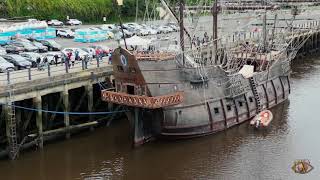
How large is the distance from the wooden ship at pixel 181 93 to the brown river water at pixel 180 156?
3.86 ft

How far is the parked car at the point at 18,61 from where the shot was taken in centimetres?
4819

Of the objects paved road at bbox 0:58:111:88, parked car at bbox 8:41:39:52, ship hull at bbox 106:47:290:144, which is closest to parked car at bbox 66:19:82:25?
parked car at bbox 8:41:39:52

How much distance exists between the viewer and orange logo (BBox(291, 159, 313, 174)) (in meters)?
35.8

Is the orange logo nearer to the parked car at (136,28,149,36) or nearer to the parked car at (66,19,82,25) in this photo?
the parked car at (136,28,149,36)

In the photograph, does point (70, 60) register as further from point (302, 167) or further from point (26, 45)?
point (302, 167)

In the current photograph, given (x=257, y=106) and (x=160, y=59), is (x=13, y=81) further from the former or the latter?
(x=257, y=106)

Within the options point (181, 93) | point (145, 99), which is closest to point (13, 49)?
point (145, 99)

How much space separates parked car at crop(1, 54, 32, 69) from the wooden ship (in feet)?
35.8

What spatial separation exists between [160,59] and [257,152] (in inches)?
384

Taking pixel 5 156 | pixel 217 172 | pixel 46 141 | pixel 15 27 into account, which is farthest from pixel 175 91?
pixel 15 27

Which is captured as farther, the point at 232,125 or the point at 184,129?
the point at 232,125

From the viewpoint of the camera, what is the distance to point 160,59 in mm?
39688

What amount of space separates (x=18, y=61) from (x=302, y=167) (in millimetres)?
26404

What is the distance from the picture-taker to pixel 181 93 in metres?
40.3
